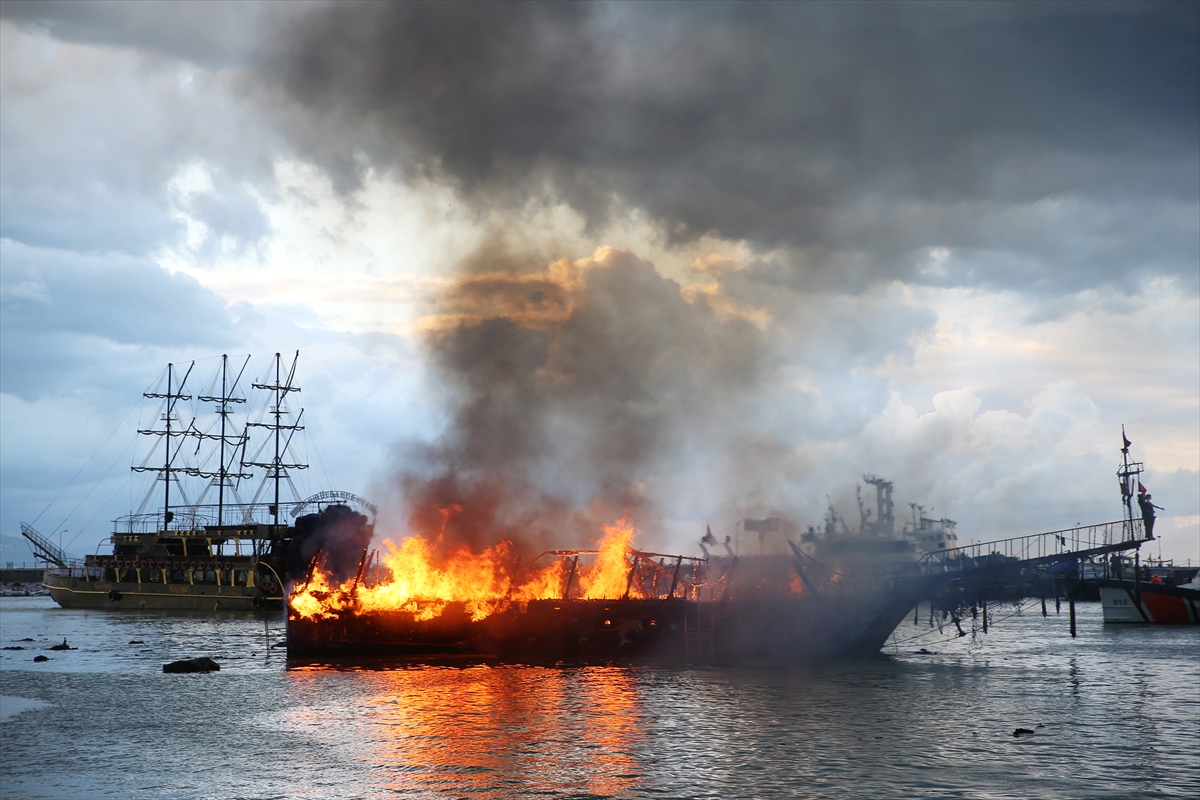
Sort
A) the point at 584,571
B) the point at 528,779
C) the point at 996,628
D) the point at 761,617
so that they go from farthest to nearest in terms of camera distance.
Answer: the point at 996,628 < the point at 584,571 < the point at 761,617 < the point at 528,779

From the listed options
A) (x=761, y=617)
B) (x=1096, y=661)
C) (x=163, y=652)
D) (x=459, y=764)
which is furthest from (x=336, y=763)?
(x=1096, y=661)

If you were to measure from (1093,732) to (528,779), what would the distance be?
21.9m

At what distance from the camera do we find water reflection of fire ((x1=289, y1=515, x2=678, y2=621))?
5809 cm

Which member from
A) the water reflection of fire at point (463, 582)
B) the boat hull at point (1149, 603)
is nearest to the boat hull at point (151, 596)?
the water reflection of fire at point (463, 582)

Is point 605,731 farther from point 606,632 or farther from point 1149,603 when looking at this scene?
point 1149,603

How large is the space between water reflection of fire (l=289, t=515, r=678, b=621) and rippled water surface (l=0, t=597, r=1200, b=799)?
209 inches

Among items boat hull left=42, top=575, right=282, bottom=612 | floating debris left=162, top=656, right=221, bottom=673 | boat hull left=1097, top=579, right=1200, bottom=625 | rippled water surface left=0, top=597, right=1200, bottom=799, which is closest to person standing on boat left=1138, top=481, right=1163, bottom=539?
rippled water surface left=0, top=597, right=1200, bottom=799

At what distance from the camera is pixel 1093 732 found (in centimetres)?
3350

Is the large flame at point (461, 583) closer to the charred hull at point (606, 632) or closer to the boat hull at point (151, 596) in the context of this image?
the charred hull at point (606, 632)

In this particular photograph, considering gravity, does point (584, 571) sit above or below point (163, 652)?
above

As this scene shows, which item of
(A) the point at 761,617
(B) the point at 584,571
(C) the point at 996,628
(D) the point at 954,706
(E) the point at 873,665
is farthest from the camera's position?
(C) the point at 996,628

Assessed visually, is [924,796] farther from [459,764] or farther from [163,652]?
[163,652]

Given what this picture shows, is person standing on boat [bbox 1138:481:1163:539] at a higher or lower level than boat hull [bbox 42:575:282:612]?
higher

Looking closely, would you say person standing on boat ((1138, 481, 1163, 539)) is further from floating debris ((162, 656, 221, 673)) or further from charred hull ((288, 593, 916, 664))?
floating debris ((162, 656, 221, 673))
